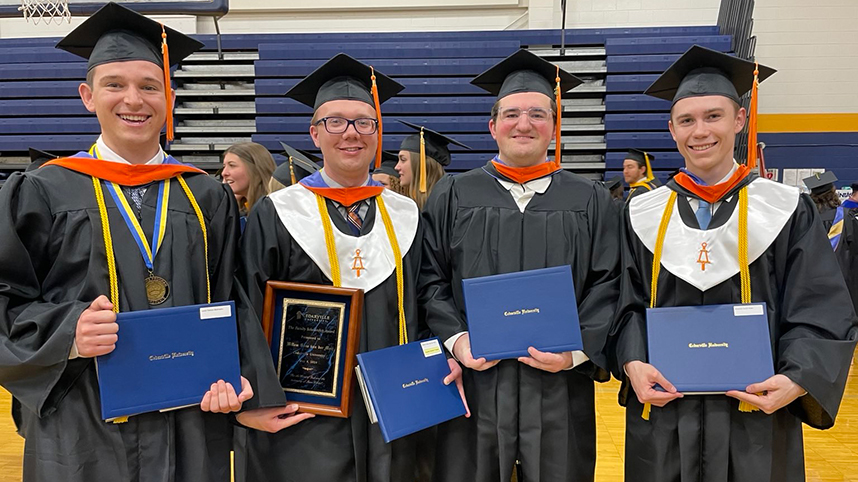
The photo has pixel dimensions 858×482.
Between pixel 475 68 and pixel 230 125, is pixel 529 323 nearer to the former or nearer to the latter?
pixel 475 68

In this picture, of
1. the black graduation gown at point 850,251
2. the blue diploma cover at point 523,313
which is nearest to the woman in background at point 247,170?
the blue diploma cover at point 523,313

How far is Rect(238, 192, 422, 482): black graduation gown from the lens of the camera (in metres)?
2.11

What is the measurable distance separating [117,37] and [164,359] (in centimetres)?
103

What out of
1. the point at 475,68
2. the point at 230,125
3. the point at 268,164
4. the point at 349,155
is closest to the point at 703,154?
the point at 349,155

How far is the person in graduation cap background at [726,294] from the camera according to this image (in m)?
2.03

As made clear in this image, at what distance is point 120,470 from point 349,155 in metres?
1.25

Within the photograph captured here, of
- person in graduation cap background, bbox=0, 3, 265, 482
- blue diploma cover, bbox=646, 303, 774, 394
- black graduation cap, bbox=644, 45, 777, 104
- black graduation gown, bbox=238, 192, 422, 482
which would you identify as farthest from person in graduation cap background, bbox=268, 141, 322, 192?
blue diploma cover, bbox=646, 303, 774, 394

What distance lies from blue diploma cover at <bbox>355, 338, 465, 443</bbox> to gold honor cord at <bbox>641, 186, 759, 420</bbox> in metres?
0.74

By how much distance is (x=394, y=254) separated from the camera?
220 centimetres

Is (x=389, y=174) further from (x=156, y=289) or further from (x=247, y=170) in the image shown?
(x=156, y=289)

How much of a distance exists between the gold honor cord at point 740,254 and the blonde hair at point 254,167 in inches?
103

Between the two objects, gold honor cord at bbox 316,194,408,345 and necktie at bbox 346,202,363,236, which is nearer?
gold honor cord at bbox 316,194,408,345

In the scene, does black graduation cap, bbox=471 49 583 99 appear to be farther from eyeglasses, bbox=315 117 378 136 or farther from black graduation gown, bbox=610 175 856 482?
black graduation gown, bbox=610 175 856 482

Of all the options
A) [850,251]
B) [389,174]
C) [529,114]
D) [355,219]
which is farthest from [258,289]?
[850,251]
